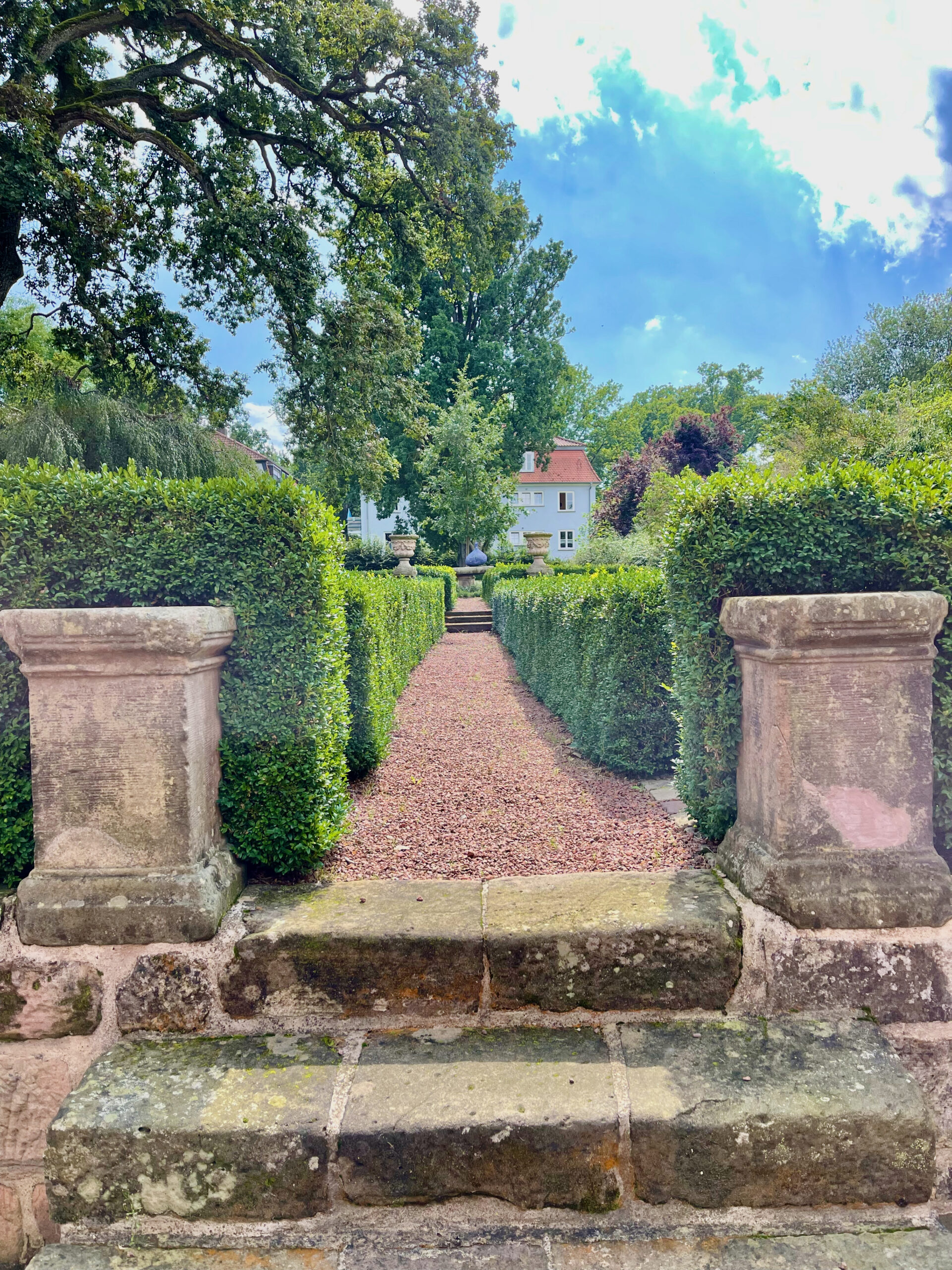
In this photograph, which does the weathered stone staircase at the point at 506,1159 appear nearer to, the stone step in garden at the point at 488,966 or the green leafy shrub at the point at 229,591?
the stone step in garden at the point at 488,966

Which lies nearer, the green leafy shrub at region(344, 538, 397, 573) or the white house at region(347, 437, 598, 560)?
the green leafy shrub at region(344, 538, 397, 573)

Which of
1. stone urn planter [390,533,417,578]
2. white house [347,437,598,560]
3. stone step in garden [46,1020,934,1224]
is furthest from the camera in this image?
white house [347,437,598,560]

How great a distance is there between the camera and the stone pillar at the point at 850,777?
2014mm

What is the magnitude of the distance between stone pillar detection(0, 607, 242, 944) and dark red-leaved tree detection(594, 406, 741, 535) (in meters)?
27.2

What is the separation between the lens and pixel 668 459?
3172 cm

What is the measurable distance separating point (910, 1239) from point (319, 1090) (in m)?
1.47

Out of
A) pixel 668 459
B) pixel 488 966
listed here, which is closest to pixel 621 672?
pixel 488 966

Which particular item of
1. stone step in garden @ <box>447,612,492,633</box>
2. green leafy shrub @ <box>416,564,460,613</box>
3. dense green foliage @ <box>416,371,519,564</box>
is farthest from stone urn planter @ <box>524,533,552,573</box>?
dense green foliage @ <box>416,371,519,564</box>

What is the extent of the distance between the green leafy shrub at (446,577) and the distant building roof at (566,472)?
74.8 ft

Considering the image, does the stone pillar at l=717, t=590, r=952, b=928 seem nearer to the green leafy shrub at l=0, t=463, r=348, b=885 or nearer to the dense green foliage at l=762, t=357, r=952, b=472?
the green leafy shrub at l=0, t=463, r=348, b=885

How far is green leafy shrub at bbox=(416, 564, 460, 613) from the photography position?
19206 millimetres

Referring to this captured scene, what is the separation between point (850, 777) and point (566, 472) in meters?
44.2

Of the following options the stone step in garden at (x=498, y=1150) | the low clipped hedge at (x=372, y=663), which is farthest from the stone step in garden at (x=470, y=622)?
the stone step in garden at (x=498, y=1150)

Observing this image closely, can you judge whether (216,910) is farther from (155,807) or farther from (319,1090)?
(319,1090)
